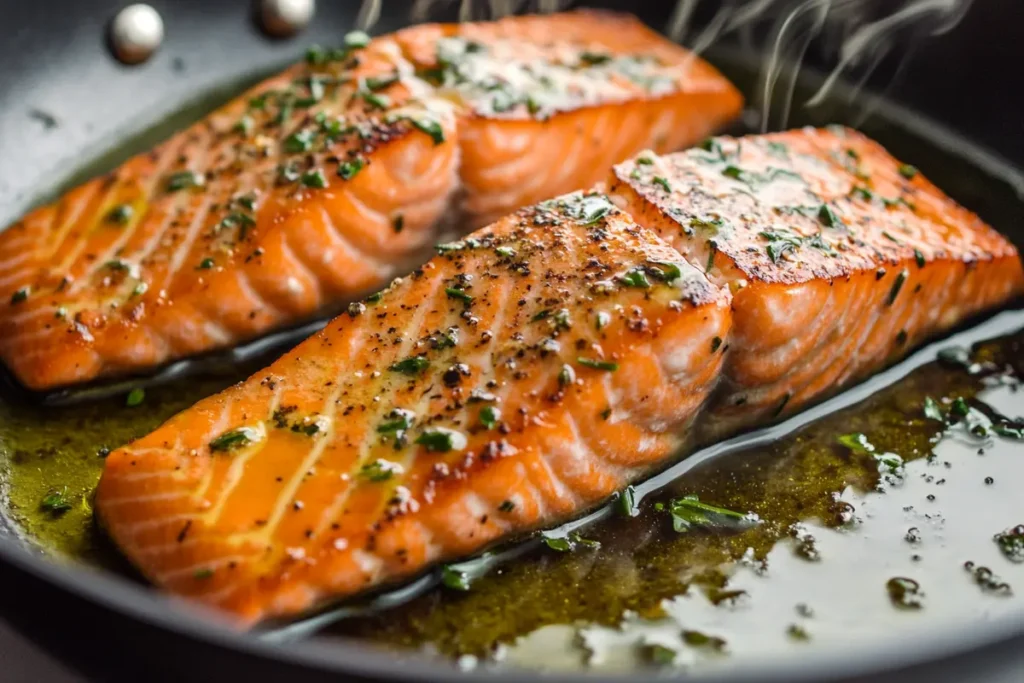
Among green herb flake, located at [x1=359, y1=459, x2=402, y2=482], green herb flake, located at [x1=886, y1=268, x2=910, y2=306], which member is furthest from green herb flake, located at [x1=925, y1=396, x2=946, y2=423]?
green herb flake, located at [x1=359, y1=459, x2=402, y2=482]

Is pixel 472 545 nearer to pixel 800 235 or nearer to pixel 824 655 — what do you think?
pixel 824 655

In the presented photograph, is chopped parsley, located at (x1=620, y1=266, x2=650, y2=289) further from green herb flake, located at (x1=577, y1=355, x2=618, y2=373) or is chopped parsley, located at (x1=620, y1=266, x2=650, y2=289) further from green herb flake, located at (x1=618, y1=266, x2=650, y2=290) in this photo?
green herb flake, located at (x1=577, y1=355, x2=618, y2=373)

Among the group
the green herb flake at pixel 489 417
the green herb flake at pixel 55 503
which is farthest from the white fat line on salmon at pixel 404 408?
the green herb flake at pixel 55 503

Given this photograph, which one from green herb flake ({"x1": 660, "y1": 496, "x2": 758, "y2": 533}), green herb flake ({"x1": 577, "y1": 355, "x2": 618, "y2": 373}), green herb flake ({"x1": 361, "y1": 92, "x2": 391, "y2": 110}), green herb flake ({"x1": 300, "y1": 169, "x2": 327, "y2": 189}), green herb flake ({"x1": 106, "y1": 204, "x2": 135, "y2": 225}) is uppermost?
green herb flake ({"x1": 361, "y1": 92, "x2": 391, "y2": 110})

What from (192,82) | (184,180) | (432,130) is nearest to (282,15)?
(192,82)

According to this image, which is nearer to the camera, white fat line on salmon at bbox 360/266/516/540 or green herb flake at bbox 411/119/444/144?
white fat line on salmon at bbox 360/266/516/540

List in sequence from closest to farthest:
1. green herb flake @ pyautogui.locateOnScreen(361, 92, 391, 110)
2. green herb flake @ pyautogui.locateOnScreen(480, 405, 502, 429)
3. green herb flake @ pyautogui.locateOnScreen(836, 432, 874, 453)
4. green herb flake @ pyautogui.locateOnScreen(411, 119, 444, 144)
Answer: green herb flake @ pyautogui.locateOnScreen(480, 405, 502, 429) → green herb flake @ pyautogui.locateOnScreen(836, 432, 874, 453) → green herb flake @ pyautogui.locateOnScreen(411, 119, 444, 144) → green herb flake @ pyautogui.locateOnScreen(361, 92, 391, 110)
